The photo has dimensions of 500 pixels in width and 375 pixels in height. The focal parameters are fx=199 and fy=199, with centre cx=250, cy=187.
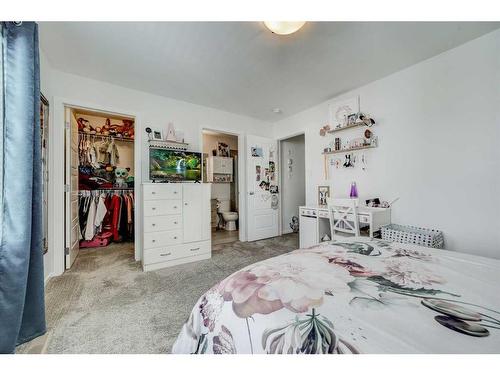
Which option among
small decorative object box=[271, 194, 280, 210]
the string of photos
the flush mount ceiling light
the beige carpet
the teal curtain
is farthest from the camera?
small decorative object box=[271, 194, 280, 210]

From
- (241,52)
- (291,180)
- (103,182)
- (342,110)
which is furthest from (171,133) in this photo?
(291,180)

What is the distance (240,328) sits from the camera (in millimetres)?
640

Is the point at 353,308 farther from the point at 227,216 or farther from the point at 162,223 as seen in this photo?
the point at 227,216

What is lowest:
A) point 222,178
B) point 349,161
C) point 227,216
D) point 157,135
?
point 227,216

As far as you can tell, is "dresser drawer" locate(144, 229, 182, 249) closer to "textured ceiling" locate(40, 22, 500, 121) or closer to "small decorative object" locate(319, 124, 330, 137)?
"textured ceiling" locate(40, 22, 500, 121)

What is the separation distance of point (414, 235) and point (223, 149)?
13.9 ft

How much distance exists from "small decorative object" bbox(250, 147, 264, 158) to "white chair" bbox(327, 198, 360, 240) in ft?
5.81

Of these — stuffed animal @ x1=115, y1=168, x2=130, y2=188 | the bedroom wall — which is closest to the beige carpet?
stuffed animal @ x1=115, y1=168, x2=130, y2=188

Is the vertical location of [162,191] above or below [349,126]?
below

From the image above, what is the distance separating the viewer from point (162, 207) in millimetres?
2617

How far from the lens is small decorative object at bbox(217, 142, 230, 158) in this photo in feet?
17.0
